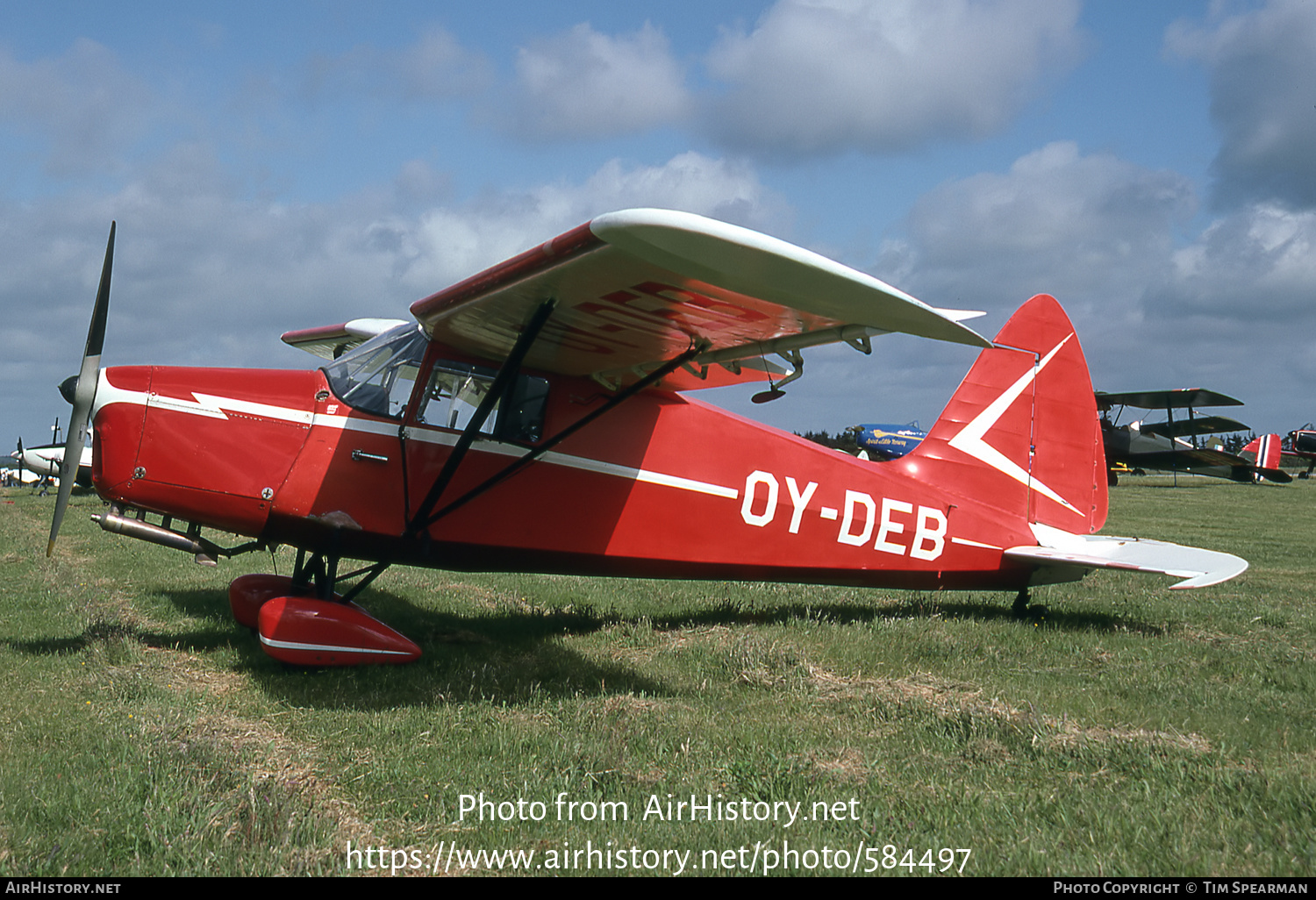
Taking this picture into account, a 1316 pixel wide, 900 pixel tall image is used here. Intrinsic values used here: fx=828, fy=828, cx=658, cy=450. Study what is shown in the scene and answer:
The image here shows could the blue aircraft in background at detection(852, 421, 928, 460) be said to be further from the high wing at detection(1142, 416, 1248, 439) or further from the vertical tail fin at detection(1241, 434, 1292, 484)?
the vertical tail fin at detection(1241, 434, 1292, 484)

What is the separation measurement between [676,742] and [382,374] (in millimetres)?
3471

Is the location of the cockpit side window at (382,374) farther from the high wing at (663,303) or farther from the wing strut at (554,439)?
the wing strut at (554,439)

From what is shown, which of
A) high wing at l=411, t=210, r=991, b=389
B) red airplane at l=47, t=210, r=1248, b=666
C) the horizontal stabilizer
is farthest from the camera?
the horizontal stabilizer

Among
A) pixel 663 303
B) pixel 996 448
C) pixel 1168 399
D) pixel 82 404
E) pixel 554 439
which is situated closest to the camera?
pixel 663 303

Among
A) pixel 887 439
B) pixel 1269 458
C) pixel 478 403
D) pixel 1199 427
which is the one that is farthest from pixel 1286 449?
pixel 478 403

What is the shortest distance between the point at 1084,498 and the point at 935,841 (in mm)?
6235

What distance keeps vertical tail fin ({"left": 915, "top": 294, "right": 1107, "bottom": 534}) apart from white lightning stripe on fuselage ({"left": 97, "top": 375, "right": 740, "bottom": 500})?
3.52m

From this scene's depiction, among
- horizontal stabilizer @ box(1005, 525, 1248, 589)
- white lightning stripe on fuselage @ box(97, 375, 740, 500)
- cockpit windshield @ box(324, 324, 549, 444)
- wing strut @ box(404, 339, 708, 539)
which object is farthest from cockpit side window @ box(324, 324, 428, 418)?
horizontal stabilizer @ box(1005, 525, 1248, 589)

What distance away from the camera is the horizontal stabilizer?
21.4 feet

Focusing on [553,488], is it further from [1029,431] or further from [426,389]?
[1029,431]

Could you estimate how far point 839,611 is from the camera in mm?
8078

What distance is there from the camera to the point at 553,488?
253 inches

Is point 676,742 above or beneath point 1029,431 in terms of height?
beneath

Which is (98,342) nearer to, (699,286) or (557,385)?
(557,385)
